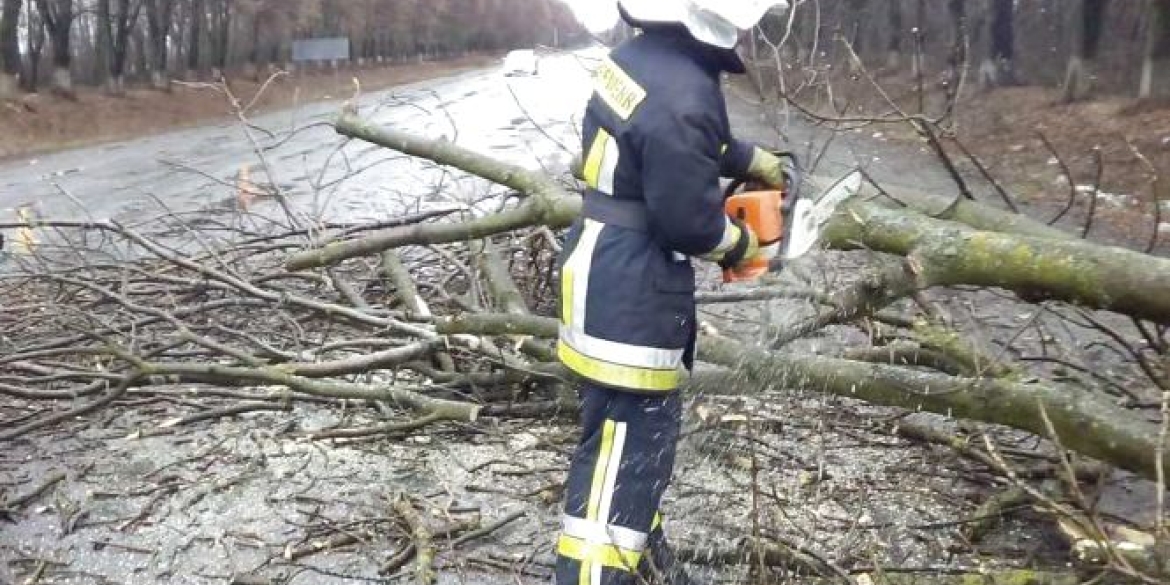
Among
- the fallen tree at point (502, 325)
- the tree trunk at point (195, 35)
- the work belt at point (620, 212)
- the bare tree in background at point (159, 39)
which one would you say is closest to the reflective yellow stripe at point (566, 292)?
the work belt at point (620, 212)

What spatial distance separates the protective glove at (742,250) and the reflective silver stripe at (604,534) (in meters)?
0.70

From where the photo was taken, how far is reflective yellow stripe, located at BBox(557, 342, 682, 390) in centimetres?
257

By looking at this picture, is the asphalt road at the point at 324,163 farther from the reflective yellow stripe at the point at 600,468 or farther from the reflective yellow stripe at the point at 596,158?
the reflective yellow stripe at the point at 600,468

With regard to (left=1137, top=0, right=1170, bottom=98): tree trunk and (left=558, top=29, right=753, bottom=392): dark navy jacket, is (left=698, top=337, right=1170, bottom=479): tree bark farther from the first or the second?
(left=1137, top=0, right=1170, bottom=98): tree trunk

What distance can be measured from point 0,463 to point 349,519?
1.44 metres

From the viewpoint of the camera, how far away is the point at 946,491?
3.37m

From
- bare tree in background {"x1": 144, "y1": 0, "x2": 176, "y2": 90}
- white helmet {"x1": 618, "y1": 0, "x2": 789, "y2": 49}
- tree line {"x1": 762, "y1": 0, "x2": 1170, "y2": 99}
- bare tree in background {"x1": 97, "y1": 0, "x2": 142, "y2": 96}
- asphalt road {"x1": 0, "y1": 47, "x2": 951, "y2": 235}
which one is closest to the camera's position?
white helmet {"x1": 618, "y1": 0, "x2": 789, "y2": 49}

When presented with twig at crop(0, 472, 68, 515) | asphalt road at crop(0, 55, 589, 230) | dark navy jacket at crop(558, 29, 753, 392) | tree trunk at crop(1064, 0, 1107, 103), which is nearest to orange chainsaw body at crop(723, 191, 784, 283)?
dark navy jacket at crop(558, 29, 753, 392)

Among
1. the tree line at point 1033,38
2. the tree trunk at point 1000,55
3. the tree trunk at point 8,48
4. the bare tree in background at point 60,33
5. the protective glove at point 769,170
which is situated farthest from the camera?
the bare tree in background at point 60,33

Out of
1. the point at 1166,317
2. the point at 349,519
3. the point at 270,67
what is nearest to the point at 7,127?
the point at 270,67

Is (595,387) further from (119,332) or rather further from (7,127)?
(7,127)

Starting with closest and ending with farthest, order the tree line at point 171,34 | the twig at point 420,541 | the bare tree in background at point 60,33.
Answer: the twig at point 420,541
the bare tree in background at point 60,33
the tree line at point 171,34

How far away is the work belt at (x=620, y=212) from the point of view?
2.57 meters

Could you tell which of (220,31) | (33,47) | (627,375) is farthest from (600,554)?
(220,31)
